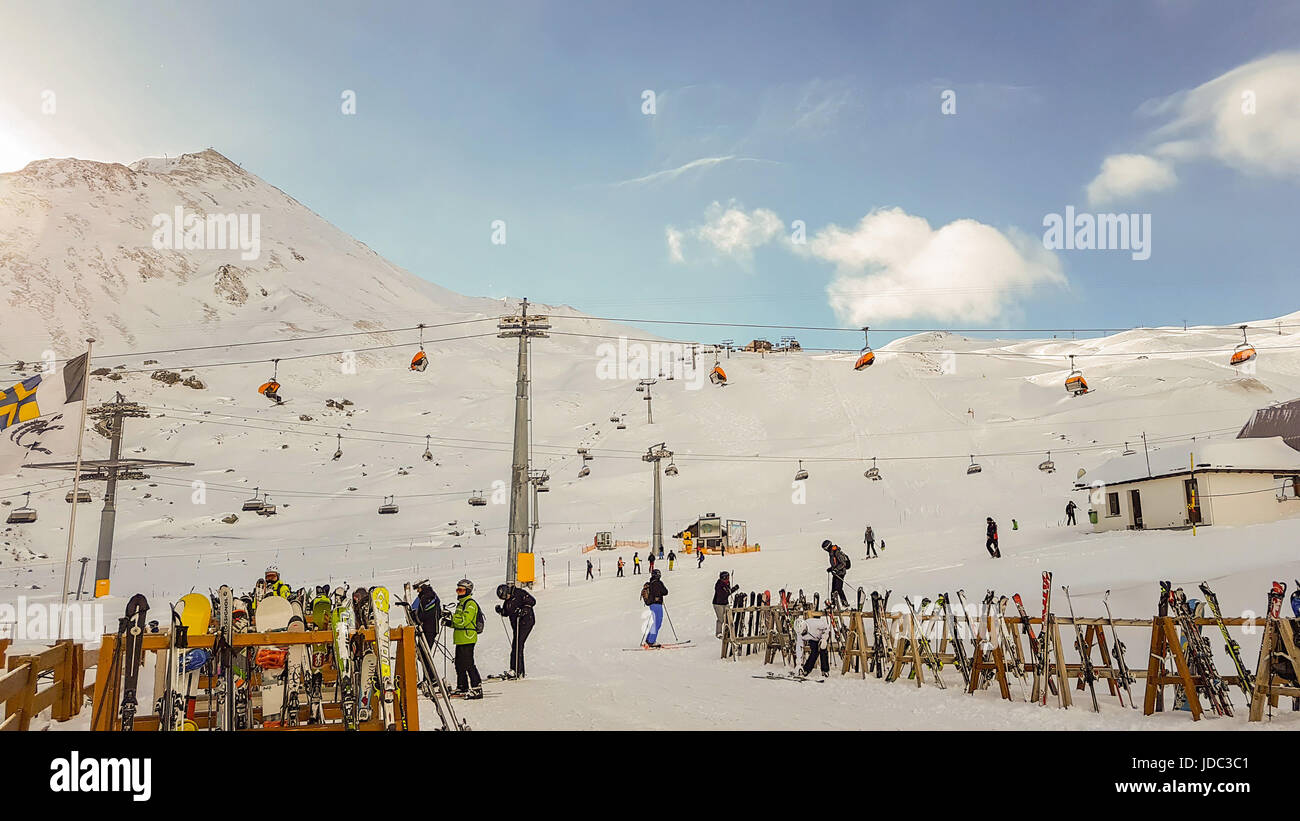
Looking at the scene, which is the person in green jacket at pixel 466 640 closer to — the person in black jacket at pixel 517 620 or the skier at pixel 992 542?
the person in black jacket at pixel 517 620

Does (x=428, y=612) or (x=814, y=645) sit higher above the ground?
(x=428, y=612)

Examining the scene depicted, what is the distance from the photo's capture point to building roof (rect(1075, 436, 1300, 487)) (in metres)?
35.6

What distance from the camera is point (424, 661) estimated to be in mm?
8594

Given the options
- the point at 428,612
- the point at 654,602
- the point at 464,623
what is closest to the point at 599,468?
the point at 654,602

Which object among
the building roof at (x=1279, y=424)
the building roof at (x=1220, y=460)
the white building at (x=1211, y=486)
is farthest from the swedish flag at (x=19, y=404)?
the building roof at (x=1279, y=424)

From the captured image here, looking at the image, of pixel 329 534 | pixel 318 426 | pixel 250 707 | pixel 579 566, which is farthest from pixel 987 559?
pixel 318 426

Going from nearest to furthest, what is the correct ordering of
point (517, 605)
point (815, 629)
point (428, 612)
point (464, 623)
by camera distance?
point (464, 623)
point (428, 612)
point (517, 605)
point (815, 629)

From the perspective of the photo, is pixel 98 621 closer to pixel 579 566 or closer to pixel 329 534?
pixel 579 566

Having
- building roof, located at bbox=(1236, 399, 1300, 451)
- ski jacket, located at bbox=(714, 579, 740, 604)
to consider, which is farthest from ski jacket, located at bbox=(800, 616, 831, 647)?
building roof, located at bbox=(1236, 399, 1300, 451)

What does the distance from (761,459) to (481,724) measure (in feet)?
285

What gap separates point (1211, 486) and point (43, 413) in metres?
39.5

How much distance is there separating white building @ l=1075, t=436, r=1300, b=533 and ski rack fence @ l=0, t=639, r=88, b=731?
37928 mm

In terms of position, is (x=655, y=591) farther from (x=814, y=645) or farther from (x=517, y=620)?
(x=517, y=620)

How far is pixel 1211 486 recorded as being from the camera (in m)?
35.1
